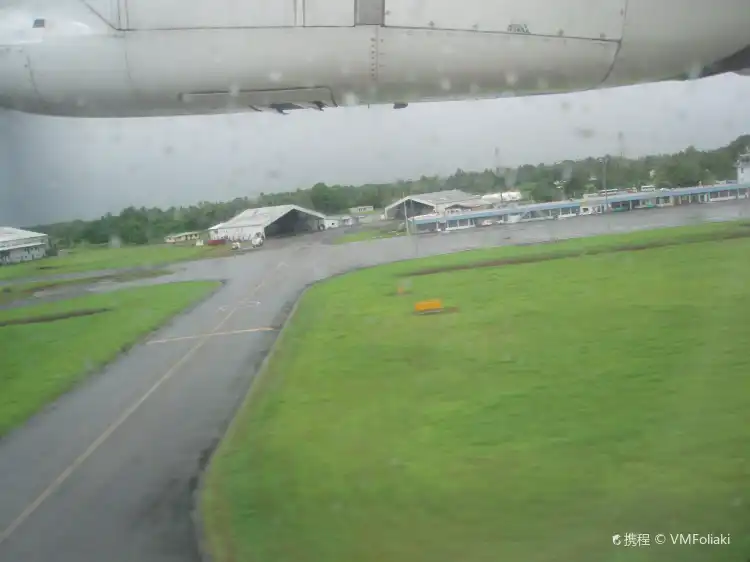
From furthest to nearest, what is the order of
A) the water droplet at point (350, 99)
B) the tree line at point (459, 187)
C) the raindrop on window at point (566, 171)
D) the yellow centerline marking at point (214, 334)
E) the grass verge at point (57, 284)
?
the raindrop on window at point (566, 171)
the yellow centerline marking at point (214, 334)
the grass verge at point (57, 284)
the tree line at point (459, 187)
the water droplet at point (350, 99)

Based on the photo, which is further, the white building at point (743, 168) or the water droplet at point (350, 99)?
the white building at point (743, 168)

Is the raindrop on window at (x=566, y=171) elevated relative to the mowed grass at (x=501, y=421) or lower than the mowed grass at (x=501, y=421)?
elevated

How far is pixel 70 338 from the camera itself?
4473 millimetres

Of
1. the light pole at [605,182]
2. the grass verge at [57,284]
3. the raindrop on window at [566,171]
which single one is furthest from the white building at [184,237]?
the light pole at [605,182]

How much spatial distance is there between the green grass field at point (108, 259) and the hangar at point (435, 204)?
111cm

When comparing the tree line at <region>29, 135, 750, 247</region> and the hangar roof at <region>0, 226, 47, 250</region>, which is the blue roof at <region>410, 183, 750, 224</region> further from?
the hangar roof at <region>0, 226, 47, 250</region>

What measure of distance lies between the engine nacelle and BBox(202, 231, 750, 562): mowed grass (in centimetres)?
161

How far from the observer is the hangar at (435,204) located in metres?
4.23

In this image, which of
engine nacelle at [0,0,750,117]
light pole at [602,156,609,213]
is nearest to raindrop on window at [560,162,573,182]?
light pole at [602,156,609,213]

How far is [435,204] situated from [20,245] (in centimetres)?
255

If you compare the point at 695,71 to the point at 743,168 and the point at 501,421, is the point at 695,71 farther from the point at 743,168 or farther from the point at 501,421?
the point at 743,168

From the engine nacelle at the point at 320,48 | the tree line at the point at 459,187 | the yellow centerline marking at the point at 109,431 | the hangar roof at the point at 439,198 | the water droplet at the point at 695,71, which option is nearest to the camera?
the engine nacelle at the point at 320,48

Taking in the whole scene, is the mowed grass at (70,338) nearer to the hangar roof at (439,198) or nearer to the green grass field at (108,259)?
the green grass field at (108,259)

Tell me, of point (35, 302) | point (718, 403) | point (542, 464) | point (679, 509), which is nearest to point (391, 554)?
point (542, 464)
